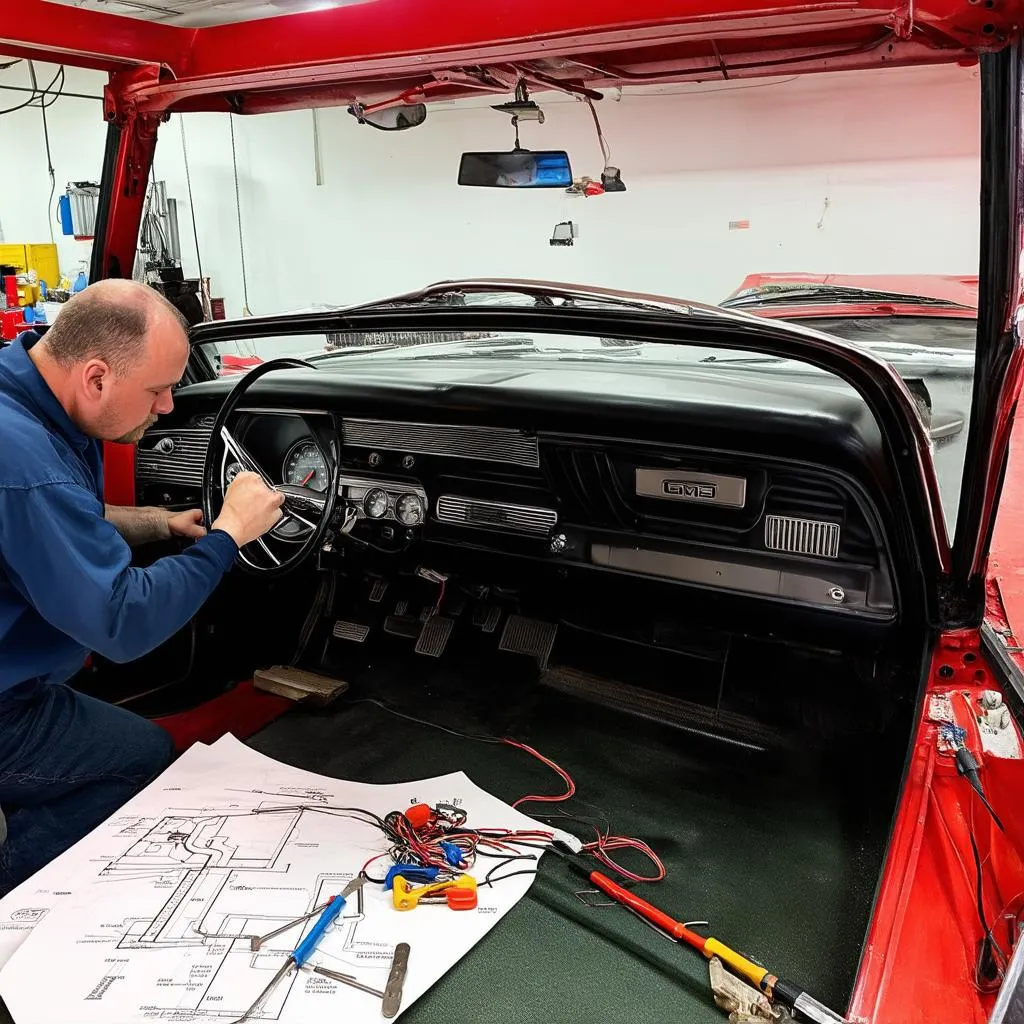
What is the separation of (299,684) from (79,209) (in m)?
7.11

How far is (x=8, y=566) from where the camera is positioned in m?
1.71

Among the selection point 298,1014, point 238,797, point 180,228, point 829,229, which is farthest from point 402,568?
point 180,228

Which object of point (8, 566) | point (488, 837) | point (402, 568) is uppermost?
point (8, 566)

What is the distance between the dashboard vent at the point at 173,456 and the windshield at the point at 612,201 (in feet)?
1.35

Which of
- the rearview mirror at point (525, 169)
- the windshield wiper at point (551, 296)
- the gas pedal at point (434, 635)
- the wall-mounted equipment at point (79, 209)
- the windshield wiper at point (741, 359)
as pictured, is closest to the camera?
the windshield wiper at point (551, 296)

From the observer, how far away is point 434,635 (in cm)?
316

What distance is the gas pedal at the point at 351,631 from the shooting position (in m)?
3.22

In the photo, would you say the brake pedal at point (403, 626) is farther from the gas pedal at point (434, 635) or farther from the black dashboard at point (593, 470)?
the black dashboard at point (593, 470)

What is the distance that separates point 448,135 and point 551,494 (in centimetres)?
582

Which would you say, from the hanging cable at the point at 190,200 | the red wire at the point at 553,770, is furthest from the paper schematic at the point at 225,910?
the hanging cable at the point at 190,200

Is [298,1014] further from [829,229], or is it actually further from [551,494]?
[829,229]

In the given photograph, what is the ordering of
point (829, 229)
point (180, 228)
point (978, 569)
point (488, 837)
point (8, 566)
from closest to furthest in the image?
point (8, 566) → point (978, 569) → point (488, 837) → point (829, 229) → point (180, 228)

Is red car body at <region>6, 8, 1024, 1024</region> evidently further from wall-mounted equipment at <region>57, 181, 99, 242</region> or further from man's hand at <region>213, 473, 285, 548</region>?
wall-mounted equipment at <region>57, 181, 99, 242</region>

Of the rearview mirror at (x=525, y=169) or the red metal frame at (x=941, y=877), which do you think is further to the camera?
the rearview mirror at (x=525, y=169)
